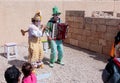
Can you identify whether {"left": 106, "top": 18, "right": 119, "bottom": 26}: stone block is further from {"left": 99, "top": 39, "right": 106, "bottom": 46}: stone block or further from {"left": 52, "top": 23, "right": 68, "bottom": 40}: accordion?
A: {"left": 52, "top": 23, "right": 68, "bottom": 40}: accordion

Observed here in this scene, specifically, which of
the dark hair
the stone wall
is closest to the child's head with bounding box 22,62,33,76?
the dark hair

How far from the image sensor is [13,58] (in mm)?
8766

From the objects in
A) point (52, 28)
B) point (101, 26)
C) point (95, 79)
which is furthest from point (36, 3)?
point (95, 79)

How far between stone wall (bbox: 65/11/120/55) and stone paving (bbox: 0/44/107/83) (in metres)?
0.29

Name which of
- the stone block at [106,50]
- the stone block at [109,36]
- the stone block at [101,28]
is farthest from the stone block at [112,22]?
the stone block at [106,50]

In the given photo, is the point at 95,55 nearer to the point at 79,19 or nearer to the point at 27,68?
the point at 79,19

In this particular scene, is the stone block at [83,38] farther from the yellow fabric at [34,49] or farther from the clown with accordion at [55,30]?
the yellow fabric at [34,49]

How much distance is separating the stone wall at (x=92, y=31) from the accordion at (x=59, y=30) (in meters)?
2.01

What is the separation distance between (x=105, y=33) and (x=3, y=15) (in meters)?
3.68

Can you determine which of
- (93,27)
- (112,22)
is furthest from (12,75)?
(93,27)

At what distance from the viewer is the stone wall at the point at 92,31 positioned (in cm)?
928

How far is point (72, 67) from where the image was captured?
8016mm

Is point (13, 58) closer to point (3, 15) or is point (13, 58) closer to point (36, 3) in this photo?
point (3, 15)

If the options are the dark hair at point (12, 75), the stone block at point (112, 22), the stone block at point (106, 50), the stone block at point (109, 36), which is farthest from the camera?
the stone block at point (106, 50)
